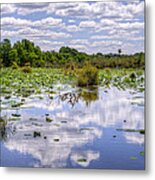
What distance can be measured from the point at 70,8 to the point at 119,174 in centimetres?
87

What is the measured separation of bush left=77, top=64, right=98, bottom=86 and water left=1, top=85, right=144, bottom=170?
0.13 feet

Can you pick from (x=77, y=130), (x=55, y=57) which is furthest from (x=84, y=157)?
(x=55, y=57)

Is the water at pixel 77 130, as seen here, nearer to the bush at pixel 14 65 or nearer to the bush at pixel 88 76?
the bush at pixel 88 76

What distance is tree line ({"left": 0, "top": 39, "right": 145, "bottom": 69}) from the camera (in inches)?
108

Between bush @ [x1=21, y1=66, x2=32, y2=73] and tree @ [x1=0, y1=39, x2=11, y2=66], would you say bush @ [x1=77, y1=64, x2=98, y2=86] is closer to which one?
bush @ [x1=21, y1=66, x2=32, y2=73]

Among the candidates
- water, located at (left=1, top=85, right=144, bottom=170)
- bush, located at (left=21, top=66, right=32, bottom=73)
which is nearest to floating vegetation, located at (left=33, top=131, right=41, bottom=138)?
water, located at (left=1, top=85, right=144, bottom=170)

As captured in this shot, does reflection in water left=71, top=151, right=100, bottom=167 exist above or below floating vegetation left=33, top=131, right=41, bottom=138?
below

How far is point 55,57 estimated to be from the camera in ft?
9.13

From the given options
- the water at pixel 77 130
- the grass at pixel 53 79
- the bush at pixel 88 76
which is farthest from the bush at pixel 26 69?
the bush at pixel 88 76

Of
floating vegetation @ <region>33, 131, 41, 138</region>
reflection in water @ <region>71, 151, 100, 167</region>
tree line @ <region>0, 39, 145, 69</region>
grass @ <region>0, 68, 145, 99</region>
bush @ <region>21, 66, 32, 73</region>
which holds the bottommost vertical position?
reflection in water @ <region>71, 151, 100, 167</region>

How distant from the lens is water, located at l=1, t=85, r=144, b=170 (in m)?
2.69

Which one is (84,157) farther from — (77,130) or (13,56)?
(13,56)

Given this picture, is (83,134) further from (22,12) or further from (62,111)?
(22,12)

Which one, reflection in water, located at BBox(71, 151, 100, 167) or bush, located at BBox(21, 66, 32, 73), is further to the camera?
bush, located at BBox(21, 66, 32, 73)
